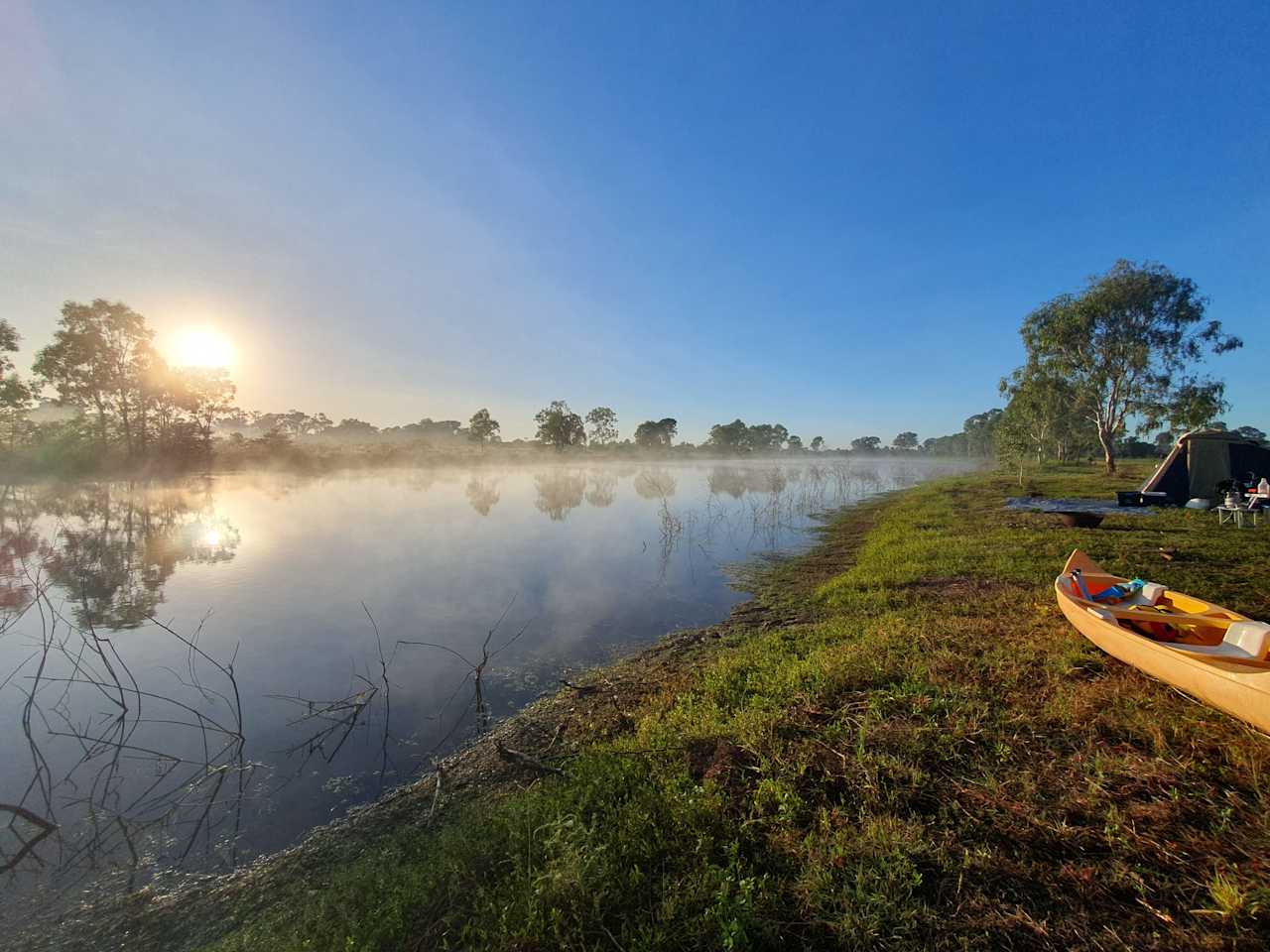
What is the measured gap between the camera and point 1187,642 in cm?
534

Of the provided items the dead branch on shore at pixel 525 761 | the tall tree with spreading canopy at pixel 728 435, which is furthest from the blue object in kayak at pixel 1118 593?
the tall tree with spreading canopy at pixel 728 435

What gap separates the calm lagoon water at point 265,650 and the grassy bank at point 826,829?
1.07 metres

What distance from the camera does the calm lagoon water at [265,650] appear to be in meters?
4.54

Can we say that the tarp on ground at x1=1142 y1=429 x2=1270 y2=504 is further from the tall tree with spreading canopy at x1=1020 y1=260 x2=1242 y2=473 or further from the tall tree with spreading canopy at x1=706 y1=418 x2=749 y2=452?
the tall tree with spreading canopy at x1=706 y1=418 x2=749 y2=452

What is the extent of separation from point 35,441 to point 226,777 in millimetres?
49983

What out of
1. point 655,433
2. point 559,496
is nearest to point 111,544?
point 559,496

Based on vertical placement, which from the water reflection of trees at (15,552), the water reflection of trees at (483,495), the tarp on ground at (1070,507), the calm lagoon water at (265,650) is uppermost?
the tarp on ground at (1070,507)

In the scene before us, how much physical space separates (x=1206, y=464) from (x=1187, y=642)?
18.8 m

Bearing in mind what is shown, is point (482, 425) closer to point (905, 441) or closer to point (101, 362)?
point (101, 362)

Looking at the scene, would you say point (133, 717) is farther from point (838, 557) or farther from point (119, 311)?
point (119, 311)

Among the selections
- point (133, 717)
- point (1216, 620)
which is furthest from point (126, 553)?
point (1216, 620)

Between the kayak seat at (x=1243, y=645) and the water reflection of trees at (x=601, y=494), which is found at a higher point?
the kayak seat at (x=1243, y=645)

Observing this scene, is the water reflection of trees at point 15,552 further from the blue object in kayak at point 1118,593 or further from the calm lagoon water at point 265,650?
the blue object in kayak at point 1118,593

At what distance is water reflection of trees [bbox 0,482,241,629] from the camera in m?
9.85
